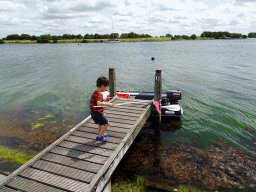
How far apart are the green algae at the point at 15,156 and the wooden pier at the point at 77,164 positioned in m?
2.84

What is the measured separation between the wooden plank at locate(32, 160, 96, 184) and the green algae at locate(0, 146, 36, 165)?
124 inches

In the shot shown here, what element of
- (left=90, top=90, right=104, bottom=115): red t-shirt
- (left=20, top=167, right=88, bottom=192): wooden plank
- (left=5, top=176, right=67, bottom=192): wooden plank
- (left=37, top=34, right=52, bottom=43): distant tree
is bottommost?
(left=5, top=176, right=67, bottom=192): wooden plank

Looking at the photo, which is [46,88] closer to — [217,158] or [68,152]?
[68,152]

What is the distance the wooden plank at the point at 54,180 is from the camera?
3664mm

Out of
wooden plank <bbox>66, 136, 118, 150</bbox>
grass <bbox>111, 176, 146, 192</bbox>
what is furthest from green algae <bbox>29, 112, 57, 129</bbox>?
grass <bbox>111, 176, 146, 192</bbox>

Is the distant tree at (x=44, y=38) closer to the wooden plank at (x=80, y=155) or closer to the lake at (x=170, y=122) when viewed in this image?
the lake at (x=170, y=122)

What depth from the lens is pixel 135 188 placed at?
212 inches

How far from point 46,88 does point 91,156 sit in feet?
50.0

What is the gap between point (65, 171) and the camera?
4109 millimetres

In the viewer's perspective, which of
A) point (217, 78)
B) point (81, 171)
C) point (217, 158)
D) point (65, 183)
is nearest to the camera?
point (65, 183)

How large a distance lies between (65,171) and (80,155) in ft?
1.99

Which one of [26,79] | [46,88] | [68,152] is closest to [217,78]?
Answer: [46,88]

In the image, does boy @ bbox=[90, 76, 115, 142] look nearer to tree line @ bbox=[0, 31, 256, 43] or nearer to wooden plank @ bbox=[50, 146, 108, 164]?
wooden plank @ bbox=[50, 146, 108, 164]

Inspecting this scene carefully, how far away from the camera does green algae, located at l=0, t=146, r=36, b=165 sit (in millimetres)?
6890
